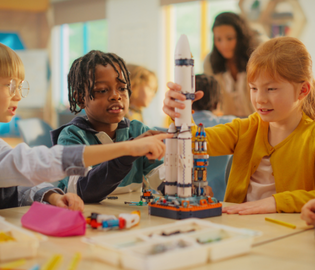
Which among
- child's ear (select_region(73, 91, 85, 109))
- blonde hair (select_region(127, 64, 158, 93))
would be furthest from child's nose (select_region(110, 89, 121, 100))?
blonde hair (select_region(127, 64, 158, 93))

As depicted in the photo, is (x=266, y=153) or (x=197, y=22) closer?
(x=266, y=153)

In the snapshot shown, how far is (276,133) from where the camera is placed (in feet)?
3.98

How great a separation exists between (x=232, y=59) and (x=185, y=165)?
9.16ft

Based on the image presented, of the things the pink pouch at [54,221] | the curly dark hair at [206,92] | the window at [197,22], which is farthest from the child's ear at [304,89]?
the window at [197,22]

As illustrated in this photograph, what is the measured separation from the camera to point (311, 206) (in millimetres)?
844

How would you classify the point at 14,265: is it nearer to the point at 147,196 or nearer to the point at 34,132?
the point at 147,196

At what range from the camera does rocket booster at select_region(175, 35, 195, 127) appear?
0.95m

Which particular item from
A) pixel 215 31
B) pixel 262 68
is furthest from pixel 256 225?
pixel 215 31

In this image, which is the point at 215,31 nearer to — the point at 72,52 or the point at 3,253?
the point at 3,253

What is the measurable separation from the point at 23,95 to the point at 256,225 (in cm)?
71

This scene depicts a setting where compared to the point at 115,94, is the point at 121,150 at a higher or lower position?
lower

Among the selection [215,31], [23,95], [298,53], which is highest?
[215,31]

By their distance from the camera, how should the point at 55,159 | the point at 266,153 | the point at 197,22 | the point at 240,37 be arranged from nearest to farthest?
1. the point at 55,159
2. the point at 266,153
3. the point at 240,37
4. the point at 197,22

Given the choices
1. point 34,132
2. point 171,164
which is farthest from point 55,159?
point 34,132
